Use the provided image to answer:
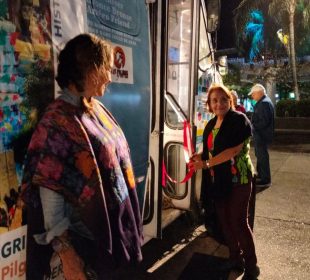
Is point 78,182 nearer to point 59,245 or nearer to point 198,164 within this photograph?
point 59,245

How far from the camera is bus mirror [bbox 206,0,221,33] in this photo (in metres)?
4.37

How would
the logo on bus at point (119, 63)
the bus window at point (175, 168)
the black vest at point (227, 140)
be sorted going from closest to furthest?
1. the logo on bus at point (119, 63)
2. the black vest at point (227, 140)
3. the bus window at point (175, 168)

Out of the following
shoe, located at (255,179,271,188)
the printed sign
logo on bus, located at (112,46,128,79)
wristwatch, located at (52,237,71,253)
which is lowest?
shoe, located at (255,179,271,188)

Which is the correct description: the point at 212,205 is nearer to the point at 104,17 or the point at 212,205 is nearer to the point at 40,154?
the point at 104,17

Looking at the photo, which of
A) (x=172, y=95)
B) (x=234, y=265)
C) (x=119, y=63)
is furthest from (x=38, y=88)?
(x=234, y=265)

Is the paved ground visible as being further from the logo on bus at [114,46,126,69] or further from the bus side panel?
the logo on bus at [114,46,126,69]

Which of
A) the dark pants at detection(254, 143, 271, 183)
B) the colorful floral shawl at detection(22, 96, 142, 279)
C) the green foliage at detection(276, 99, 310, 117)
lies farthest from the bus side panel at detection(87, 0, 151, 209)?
the green foliage at detection(276, 99, 310, 117)

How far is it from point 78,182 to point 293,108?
17.8 meters

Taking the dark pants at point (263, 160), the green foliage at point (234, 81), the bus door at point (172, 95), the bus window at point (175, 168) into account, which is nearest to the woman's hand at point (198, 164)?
the bus door at point (172, 95)

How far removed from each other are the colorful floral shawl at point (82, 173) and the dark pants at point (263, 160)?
5.48 metres

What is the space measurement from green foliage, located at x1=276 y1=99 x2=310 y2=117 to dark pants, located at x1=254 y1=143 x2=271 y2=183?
1184 cm

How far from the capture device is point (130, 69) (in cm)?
285

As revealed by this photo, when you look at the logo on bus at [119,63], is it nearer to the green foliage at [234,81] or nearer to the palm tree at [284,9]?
the palm tree at [284,9]

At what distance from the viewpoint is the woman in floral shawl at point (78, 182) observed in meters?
1.65
